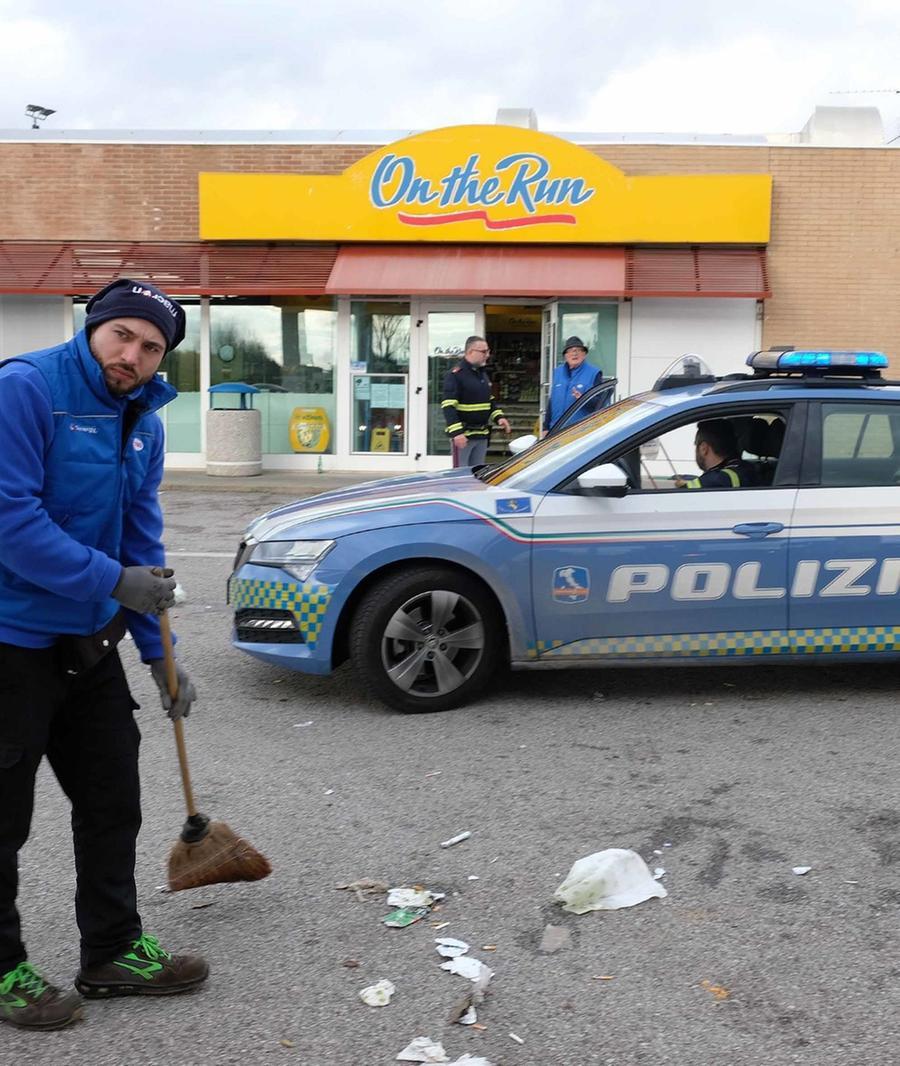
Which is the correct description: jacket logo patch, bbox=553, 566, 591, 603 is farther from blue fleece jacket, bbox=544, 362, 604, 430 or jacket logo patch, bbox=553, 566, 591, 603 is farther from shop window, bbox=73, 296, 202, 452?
shop window, bbox=73, 296, 202, 452

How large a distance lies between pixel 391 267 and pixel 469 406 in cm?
655

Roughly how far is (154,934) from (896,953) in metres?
2.09

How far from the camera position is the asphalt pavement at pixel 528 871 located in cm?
287

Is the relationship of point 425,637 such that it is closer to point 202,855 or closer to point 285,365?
point 202,855

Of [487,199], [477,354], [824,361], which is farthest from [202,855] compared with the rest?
[487,199]

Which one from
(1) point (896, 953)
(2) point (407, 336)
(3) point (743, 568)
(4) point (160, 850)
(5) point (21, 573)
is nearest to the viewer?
(5) point (21, 573)

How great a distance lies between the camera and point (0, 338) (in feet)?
60.0

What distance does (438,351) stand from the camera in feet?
58.5

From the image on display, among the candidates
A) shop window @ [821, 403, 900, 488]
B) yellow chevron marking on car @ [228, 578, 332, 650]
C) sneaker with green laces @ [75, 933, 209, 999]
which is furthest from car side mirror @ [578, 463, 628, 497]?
sneaker with green laces @ [75, 933, 209, 999]

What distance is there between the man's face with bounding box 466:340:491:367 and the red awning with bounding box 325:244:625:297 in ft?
18.0

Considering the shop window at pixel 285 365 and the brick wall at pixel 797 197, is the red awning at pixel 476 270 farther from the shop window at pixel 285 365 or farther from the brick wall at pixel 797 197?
the brick wall at pixel 797 197

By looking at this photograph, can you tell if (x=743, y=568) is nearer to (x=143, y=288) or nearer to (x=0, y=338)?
(x=143, y=288)

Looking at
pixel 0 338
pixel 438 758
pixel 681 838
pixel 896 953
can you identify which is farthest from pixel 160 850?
pixel 0 338

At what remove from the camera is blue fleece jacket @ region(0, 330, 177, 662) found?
2.67 metres
